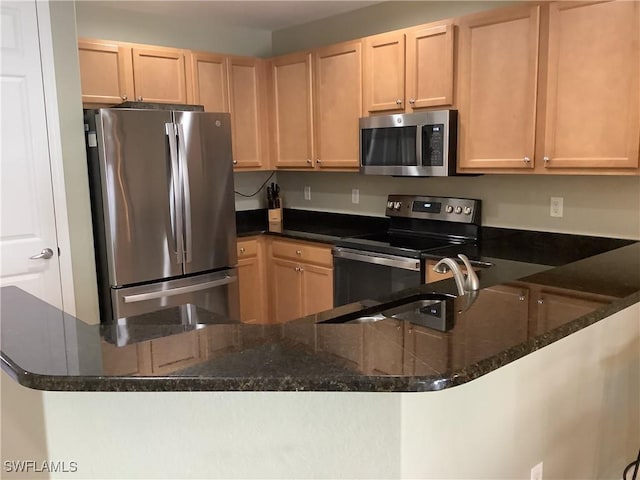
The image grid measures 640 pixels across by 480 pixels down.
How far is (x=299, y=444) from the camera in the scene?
131 cm

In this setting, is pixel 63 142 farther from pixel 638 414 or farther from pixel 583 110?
pixel 638 414

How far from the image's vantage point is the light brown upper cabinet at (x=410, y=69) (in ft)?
10.6

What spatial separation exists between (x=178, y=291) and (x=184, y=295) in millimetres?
53

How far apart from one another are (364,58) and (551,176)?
4.56ft

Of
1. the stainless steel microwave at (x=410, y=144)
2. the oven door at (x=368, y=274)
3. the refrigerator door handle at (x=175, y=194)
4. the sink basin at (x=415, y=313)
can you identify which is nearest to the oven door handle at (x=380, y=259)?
the oven door at (x=368, y=274)

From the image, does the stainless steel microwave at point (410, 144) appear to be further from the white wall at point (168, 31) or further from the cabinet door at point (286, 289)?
the white wall at point (168, 31)

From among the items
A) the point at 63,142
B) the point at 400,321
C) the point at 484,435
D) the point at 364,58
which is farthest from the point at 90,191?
the point at 484,435

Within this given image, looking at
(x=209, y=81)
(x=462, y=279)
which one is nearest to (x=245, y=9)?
(x=209, y=81)

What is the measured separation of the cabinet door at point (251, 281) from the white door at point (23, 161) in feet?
4.72

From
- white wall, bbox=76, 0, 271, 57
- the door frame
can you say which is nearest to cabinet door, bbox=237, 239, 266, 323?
the door frame

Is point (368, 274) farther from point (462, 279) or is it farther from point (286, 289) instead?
point (462, 279)

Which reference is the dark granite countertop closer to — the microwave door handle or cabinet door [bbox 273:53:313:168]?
the microwave door handle

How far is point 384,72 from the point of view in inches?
140

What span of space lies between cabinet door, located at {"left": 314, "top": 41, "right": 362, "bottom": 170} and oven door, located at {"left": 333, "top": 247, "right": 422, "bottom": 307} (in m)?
0.67
